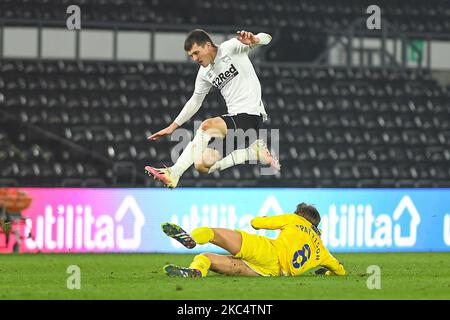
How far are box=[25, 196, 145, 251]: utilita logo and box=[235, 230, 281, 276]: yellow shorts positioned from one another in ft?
20.1

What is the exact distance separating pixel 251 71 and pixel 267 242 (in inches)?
77.4

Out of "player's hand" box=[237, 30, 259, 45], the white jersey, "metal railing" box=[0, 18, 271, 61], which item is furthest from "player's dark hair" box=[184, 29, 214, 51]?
"metal railing" box=[0, 18, 271, 61]

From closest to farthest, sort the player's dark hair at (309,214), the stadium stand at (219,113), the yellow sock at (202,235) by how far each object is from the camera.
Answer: the yellow sock at (202,235) < the player's dark hair at (309,214) < the stadium stand at (219,113)

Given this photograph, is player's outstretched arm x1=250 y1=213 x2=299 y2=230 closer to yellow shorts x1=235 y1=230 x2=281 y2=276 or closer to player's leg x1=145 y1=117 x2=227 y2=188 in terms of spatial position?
yellow shorts x1=235 y1=230 x2=281 y2=276

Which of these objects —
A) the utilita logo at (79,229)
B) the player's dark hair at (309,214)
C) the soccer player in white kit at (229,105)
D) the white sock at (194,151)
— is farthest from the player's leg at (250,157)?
the utilita logo at (79,229)

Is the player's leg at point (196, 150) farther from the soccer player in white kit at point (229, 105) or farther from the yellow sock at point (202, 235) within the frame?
the yellow sock at point (202, 235)

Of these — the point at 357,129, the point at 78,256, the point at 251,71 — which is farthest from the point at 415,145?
the point at 251,71

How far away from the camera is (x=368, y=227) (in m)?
17.3

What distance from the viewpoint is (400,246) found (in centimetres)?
1741

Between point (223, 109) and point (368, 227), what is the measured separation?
15.8 ft

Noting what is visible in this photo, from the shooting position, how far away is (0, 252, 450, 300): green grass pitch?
29.5ft

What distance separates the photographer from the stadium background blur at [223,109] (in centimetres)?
1697

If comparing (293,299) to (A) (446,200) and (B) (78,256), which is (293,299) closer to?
(B) (78,256)

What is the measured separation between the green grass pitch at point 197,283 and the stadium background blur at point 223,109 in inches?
120
